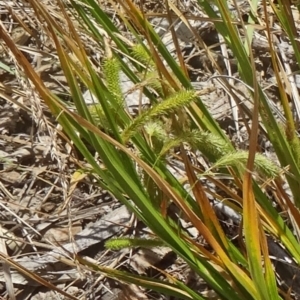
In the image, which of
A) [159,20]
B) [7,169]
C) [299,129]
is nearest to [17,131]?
[7,169]

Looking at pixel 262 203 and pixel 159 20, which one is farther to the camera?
pixel 159 20

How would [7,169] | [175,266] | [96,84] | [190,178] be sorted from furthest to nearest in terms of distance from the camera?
[7,169] → [175,266] → [190,178] → [96,84]

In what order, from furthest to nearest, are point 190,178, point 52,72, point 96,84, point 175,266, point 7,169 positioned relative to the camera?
point 52,72, point 7,169, point 175,266, point 190,178, point 96,84

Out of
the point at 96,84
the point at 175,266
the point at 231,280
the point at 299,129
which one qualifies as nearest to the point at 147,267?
the point at 175,266

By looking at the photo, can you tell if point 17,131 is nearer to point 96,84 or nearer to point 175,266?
point 175,266

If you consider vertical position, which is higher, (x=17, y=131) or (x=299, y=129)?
(x=17, y=131)

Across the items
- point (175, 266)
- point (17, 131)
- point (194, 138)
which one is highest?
point (194, 138)

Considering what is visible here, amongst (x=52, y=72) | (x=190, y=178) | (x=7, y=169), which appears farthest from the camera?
(x=52, y=72)

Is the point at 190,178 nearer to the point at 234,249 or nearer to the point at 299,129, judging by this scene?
the point at 234,249

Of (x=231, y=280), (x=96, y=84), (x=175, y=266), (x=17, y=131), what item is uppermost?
(x=96, y=84)
